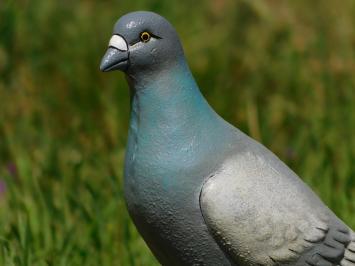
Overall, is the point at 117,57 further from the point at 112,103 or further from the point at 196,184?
the point at 112,103

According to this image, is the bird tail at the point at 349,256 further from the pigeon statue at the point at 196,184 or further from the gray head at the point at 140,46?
the gray head at the point at 140,46

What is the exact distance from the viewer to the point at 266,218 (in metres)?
2.29

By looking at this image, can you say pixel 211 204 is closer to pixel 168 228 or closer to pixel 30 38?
pixel 168 228

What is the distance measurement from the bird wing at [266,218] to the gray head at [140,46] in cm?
32

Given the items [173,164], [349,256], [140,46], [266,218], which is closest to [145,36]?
[140,46]

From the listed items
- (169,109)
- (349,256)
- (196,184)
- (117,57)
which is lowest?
(349,256)

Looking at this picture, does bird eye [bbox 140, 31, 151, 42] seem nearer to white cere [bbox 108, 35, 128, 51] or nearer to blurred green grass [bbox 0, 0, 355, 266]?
white cere [bbox 108, 35, 128, 51]

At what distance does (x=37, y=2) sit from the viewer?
4676 millimetres

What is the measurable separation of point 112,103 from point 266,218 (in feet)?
6.44

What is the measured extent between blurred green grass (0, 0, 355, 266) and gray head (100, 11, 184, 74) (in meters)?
0.82

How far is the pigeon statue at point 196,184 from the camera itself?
89.7 inches

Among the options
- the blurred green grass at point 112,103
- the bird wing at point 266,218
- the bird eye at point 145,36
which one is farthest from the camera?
the blurred green grass at point 112,103

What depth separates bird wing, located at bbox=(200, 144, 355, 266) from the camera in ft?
7.43

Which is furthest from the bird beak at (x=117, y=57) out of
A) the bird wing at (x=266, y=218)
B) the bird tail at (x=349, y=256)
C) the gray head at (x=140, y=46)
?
the bird tail at (x=349, y=256)
